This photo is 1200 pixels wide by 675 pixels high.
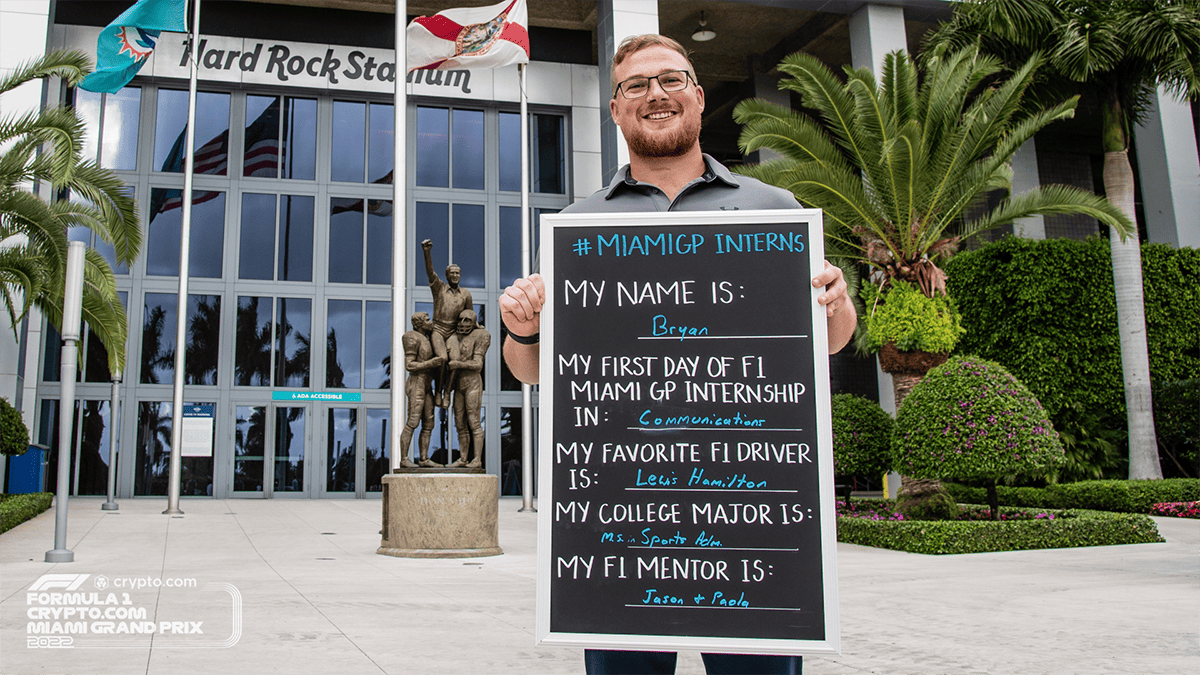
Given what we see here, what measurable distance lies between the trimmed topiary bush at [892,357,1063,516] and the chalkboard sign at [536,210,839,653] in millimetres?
9065

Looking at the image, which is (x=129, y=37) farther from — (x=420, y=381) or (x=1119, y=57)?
(x=1119, y=57)

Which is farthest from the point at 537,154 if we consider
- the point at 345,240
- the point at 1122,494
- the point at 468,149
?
the point at 1122,494

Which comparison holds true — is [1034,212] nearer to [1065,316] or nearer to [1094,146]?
[1065,316]

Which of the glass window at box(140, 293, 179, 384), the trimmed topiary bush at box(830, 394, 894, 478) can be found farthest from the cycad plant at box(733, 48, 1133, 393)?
the glass window at box(140, 293, 179, 384)

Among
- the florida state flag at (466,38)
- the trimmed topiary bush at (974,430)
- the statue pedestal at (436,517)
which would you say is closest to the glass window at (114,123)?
the florida state flag at (466,38)

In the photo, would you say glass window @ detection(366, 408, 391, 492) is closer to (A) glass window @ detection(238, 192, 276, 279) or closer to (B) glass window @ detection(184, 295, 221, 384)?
(B) glass window @ detection(184, 295, 221, 384)

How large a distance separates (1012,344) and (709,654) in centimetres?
1833

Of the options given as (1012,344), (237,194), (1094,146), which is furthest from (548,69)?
(1094,146)

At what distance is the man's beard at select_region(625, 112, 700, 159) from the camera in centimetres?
242

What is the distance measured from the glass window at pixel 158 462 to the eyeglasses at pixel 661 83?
21135 millimetres

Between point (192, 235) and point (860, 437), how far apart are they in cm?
1677

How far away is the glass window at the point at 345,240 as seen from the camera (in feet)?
74.3

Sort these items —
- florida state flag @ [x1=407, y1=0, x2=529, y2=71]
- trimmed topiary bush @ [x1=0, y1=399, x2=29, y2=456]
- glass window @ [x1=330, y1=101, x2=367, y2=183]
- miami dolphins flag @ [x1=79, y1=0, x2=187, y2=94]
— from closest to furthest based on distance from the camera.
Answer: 1. trimmed topiary bush @ [x1=0, y1=399, x2=29, y2=456]
2. miami dolphins flag @ [x1=79, y1=0, x2=187, y2=94]
3. florida state flag @ [x1=407, y1=0, x2=529, y2=71]
4. glass window @ [x1=330, y1=101, x2=367, y2=183]

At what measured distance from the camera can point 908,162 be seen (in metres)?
12.6
